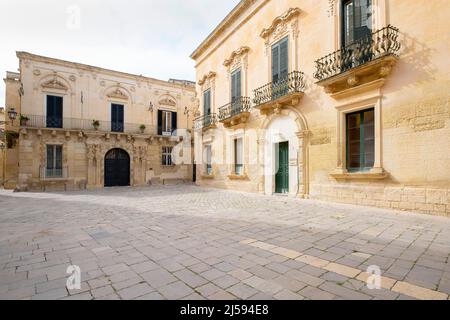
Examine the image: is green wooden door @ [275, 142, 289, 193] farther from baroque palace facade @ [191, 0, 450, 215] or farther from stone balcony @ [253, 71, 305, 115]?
stone balcony @ [253, 71, 305, 115]

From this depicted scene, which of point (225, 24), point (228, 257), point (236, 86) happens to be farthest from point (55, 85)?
point (228, 257)

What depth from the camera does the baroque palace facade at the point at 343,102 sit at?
615 cm

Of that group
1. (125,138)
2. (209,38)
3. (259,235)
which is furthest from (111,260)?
(125,138)

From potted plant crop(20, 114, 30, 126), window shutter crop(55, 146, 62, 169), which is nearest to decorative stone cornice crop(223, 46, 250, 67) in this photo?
window shutter crop(55, 146, 62, 169)

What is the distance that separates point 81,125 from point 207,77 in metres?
10.8

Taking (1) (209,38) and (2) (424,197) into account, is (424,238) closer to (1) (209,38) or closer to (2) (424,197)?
(2) (424,197)

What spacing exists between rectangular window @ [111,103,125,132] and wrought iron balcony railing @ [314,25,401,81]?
16.6 metres

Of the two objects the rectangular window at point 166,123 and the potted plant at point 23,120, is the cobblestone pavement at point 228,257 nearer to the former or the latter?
the potted plant at point 23,120

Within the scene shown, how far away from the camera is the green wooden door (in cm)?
1061

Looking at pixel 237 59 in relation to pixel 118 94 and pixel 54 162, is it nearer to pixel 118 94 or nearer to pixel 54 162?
pixel 118 94

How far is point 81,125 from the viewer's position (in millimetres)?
18031

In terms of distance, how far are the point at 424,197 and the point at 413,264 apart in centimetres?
414

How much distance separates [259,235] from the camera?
14.7 feet

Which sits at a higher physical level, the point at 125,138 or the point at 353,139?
the point at 125,138
